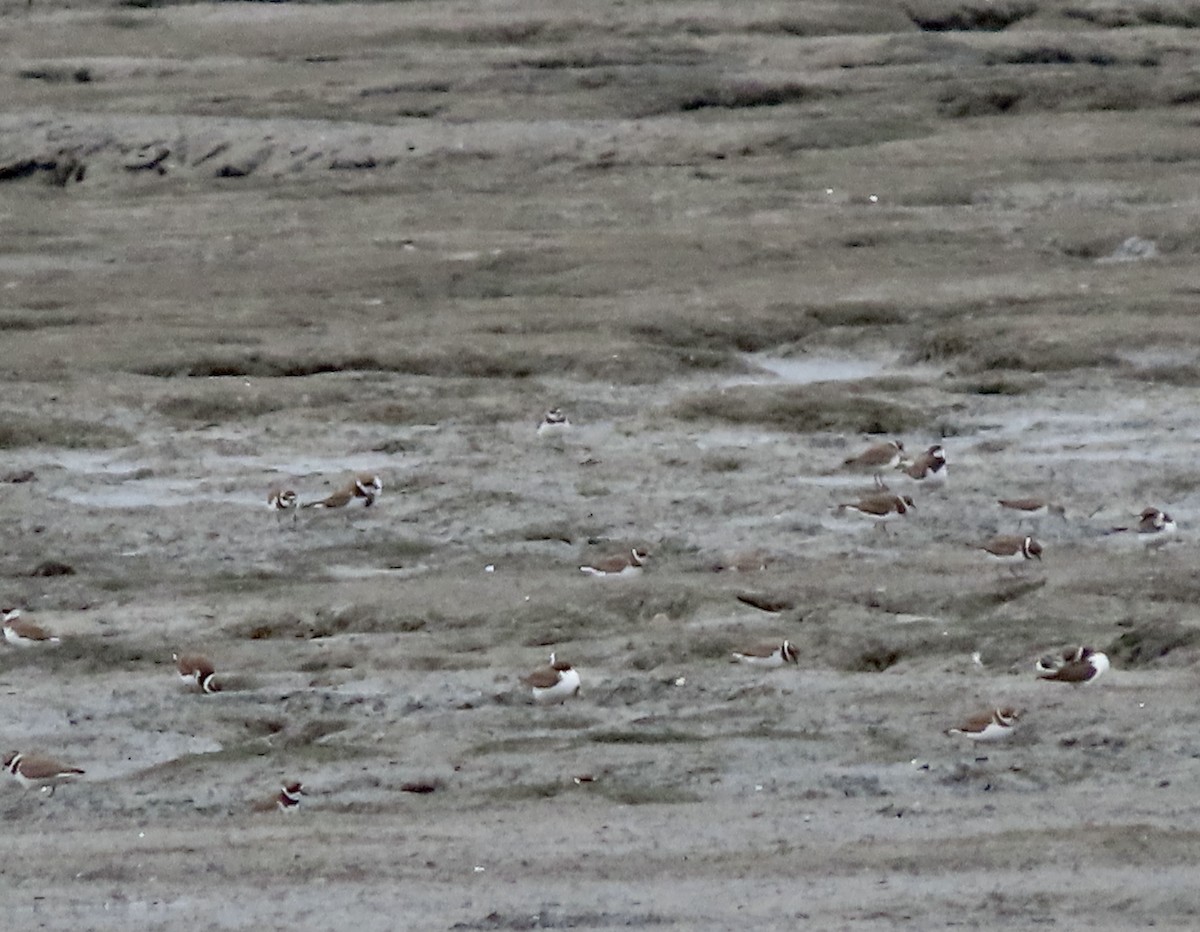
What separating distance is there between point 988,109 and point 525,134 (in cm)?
570

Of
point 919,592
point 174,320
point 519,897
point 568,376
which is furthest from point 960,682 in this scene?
point 174,320

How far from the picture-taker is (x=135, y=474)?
16.5 meters

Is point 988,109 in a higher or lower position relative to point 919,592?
lower

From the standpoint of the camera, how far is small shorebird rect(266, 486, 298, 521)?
14.9 metres

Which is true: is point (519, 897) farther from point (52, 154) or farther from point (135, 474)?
point (52, 154)

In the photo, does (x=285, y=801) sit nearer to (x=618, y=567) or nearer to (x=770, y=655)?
(x=770, y=655)

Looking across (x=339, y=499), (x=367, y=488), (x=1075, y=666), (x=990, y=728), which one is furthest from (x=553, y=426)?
(x=990, y=728)

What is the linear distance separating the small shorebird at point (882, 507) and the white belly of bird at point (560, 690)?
3.37 meters

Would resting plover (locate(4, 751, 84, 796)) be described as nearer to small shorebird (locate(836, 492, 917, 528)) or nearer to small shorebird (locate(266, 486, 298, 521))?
small shorebird (locate(266, 486, 298, 521))

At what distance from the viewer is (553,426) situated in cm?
1706

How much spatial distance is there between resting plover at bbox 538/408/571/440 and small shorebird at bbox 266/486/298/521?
2.43m

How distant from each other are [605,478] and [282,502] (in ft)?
7.23

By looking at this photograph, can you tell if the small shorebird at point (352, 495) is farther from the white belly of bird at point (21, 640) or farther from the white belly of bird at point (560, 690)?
the white belly of bird at point (560, 690)

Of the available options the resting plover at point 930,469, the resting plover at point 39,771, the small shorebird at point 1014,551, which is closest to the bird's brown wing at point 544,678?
the resting plover at point 39,771
